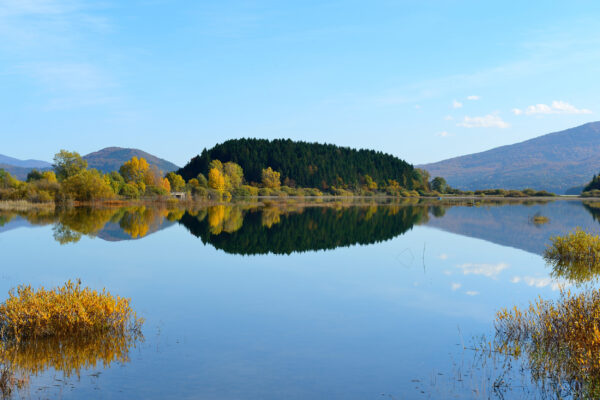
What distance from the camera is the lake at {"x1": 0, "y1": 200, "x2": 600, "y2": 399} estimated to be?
7.65m

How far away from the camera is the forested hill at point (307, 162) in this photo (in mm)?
125188

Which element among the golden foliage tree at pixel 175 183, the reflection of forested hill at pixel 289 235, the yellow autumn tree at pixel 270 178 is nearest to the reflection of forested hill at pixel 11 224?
the reflection of forested hill at pixel 289 235

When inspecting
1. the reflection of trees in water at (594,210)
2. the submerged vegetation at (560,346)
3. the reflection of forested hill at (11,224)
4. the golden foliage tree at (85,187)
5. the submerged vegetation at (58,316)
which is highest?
the golden foliage tree at (85,187)

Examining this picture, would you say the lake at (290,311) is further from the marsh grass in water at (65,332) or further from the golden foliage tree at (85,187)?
the golden foliage tree at (85,187)

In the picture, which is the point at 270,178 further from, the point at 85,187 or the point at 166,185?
the point at 85,187

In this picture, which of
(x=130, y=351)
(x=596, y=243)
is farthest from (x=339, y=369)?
(x=596, y=243)

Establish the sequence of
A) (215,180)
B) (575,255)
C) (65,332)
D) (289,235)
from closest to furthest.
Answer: (65,332), (575,255), (289,235), (215,180)

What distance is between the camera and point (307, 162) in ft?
438

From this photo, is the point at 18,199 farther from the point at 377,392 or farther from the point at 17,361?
the point at 377,392

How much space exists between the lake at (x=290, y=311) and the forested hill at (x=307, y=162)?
94725 millimetres

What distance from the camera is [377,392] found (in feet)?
24.3

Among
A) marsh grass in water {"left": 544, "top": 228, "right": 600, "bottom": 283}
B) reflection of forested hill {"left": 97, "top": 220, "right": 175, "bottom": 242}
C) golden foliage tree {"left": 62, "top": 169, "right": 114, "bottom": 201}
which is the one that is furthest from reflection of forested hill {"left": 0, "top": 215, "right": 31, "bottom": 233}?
marsh grass in water {"left": 544, "top": 228, "right": 600, "bottom": 283}

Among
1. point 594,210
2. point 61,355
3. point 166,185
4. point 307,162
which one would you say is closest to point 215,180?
point 166,185

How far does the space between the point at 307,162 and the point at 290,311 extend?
12181cm
